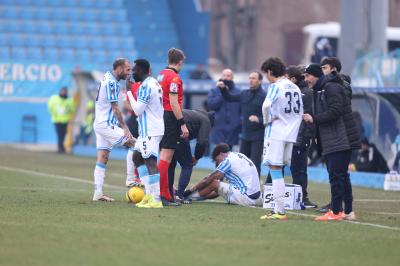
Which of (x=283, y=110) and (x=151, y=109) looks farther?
(x=151, y=109)

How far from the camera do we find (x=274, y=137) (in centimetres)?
1302

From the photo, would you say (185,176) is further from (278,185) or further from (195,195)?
(278,185)

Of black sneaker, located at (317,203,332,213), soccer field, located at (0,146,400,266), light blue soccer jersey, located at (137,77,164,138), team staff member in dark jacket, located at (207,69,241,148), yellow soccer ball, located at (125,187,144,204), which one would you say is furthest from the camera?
team staff member in dark jacket, located at (207,69,241,148)

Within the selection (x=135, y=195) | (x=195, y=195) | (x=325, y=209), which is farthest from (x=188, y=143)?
(x=325, y=209)

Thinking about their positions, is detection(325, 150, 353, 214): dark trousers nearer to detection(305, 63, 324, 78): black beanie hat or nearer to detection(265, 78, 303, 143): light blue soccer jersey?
detection(265, 78, 303, 143): light blue soccer jersey

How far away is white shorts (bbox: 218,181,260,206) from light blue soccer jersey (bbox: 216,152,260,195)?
0.06m

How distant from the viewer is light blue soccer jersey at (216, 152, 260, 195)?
15.2 meters

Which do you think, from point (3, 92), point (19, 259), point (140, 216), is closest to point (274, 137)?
point (140, 216)

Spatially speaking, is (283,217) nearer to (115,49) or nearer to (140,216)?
(140,216)

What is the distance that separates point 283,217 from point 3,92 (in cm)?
2454

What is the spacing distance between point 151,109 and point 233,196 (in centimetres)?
196

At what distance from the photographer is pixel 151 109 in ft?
46.6

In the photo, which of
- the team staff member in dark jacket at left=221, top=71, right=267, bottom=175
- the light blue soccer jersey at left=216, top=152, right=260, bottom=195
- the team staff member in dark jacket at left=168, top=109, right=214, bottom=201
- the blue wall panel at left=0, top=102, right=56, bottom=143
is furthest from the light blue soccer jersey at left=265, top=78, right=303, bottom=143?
the blue wall panel at left=0, top=102, right=56, bottom=143

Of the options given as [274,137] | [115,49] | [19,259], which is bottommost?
[19,259]
